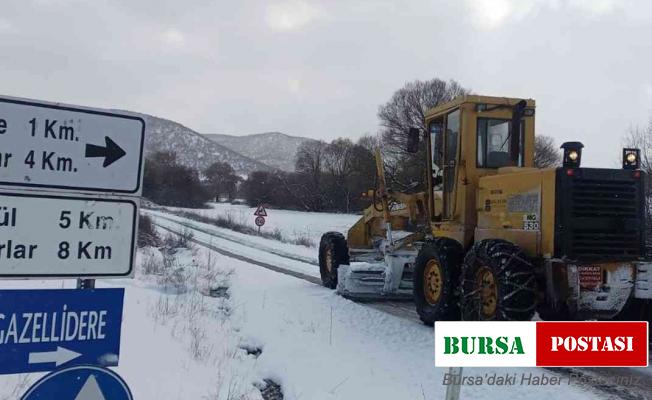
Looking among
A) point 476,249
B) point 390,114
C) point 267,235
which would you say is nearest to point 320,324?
point 476,249

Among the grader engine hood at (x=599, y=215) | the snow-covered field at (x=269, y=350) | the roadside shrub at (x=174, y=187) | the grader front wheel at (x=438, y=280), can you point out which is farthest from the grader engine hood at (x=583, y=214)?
the roadside shrub at (x=174, y=187)

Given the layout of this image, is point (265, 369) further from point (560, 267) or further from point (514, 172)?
point (514, 172)

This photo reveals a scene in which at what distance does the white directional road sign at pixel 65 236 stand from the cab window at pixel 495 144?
6.61 meters

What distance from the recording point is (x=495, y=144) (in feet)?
27.9

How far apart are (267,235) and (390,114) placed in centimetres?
2194

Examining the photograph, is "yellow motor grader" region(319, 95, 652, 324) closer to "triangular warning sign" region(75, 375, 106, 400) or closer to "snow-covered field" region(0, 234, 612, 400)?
"snow-covered field" region(0, 234, 612, 400)

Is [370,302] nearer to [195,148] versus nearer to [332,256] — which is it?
[332,256]

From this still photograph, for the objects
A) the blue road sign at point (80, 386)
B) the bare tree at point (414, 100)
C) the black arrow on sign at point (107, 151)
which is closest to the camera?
the blue road sign at point (80, 386)

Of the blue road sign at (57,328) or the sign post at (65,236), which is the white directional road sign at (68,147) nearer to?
the sign post at (65,236)

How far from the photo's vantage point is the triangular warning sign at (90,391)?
7.93 feet

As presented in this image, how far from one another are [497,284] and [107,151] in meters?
5.15

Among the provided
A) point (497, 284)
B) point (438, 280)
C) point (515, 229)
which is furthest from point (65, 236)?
point (438, 280)

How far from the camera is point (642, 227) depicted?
273 inches

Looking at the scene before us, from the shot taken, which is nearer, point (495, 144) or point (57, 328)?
point (57, 328)
